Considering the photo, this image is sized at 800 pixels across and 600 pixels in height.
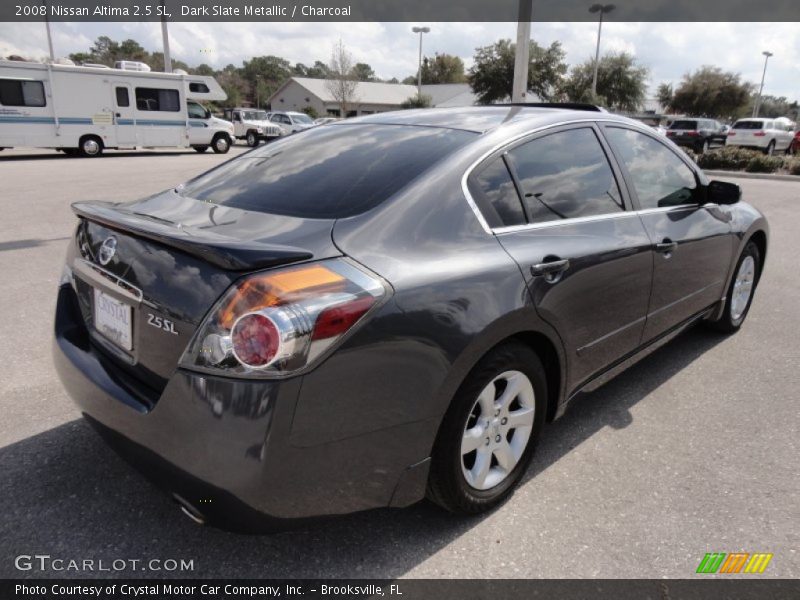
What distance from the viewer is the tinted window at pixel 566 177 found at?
104 inches

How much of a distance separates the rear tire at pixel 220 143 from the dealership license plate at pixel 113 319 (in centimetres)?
2390

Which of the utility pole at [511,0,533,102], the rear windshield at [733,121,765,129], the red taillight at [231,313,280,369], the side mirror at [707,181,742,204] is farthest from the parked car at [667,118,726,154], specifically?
the red taillight at [231,313,280,369]

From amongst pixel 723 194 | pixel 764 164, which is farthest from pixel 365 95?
pixel 723 194

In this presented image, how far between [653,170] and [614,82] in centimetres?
5817

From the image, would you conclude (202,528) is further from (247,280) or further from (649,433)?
(649,433)

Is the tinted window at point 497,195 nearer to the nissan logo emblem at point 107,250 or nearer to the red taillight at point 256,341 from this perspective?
the red taillight at point 256,341

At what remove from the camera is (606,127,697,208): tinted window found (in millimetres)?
3299

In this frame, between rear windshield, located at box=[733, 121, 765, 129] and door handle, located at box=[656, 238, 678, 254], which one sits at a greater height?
rear windshield, located at box=[733, 121, 765, 129]

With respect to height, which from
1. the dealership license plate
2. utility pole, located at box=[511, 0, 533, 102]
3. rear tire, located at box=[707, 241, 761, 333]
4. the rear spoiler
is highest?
utility pole, located at box=[511, 0, 533, 102]

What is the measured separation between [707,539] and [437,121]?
2.19 meters

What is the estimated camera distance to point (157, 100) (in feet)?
72.2

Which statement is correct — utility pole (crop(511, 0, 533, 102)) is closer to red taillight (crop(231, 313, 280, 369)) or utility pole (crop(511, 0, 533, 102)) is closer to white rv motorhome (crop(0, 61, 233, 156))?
red taillight (crop(231, 313, 280, 369))

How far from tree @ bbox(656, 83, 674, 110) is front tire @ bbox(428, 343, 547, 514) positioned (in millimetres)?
68410
